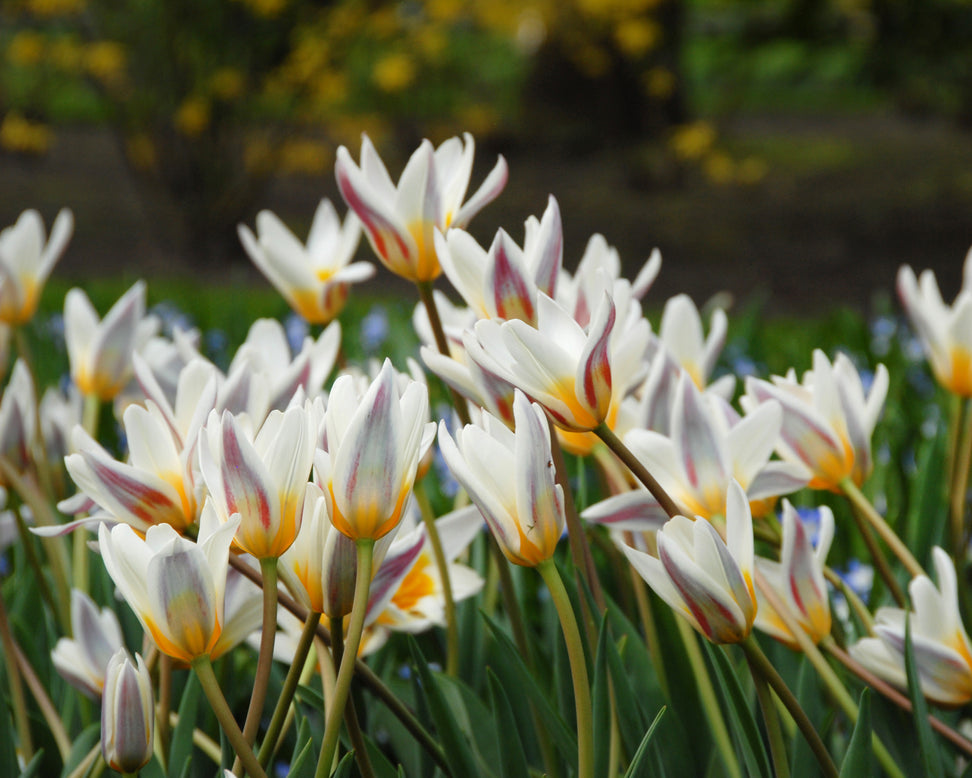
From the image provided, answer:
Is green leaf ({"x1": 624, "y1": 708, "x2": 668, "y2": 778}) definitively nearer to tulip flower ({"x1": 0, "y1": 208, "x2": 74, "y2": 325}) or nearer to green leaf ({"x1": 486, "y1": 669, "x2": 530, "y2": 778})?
green leaf ({"x1": 486, "y1": 669, "x2": 530, "y2": 778})

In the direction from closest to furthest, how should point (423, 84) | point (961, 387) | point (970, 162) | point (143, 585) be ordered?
point (143, 585) < point (961, 387) < point (423, 84) < point (970, 162)

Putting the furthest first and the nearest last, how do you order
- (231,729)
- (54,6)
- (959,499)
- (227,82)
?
(227,82) < (54,6) < (959,499) < (231,729)

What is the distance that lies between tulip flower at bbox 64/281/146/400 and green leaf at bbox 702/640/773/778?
782mm

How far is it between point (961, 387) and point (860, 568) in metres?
0.34

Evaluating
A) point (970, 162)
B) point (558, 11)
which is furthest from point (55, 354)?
point (970, 162)

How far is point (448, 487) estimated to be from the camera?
6.25 feet

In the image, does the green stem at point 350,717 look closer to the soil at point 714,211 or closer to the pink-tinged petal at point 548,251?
the pink-tinged petal at point 548,251

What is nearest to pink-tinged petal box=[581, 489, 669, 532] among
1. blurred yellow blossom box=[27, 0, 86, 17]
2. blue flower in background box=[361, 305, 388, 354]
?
blue flower in background box=[361, 305, 388, 354]

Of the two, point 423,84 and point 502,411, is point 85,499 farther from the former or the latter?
point 423,84

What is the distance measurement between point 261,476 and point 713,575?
284 millimetres

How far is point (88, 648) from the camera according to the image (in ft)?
2.80

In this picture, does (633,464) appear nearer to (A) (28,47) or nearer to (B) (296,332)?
(B) (296,332)

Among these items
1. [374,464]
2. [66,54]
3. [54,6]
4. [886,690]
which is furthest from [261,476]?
[66,54]

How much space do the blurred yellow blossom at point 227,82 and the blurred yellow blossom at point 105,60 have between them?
2.14 ft
